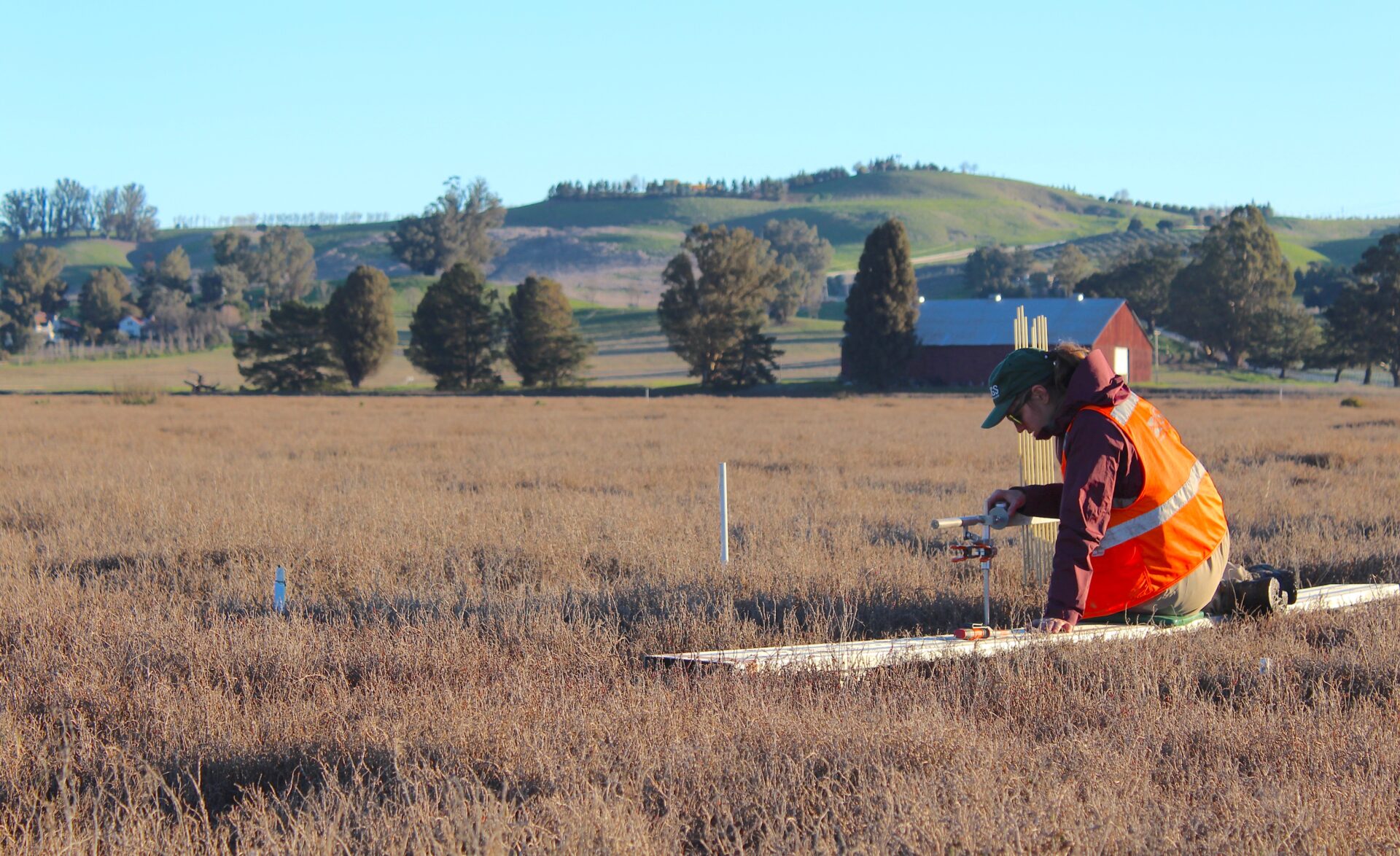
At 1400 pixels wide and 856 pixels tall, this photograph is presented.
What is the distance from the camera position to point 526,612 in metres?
6.20

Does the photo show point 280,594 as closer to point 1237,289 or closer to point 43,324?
point 1237,289

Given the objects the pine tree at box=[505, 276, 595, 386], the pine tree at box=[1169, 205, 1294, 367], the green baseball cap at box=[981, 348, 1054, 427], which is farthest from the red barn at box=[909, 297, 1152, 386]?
the green baseball cap at box=[981, 348, 1054, 427]

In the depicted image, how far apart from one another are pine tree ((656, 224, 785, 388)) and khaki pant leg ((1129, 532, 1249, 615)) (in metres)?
57.9

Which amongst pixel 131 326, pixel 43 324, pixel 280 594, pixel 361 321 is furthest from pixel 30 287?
pixel 280 594

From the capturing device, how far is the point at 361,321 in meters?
66.8

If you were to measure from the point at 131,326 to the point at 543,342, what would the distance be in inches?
2815

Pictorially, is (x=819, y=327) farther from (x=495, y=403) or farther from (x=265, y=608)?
(x=265, y=608)

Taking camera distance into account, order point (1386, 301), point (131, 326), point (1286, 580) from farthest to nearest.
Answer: point (131, 326)
point (1386, 301)
point (1286, 580)

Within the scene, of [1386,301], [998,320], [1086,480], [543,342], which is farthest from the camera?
[998,320]

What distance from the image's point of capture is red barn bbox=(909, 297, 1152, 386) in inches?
2562

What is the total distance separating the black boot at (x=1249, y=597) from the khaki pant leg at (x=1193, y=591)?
1.21 ft

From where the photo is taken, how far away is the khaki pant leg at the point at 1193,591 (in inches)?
220

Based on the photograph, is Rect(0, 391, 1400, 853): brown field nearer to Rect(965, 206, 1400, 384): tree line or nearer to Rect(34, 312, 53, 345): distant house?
Rect(965, 206, 1400, 384): tree line

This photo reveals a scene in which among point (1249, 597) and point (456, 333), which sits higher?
point (456, 333)
